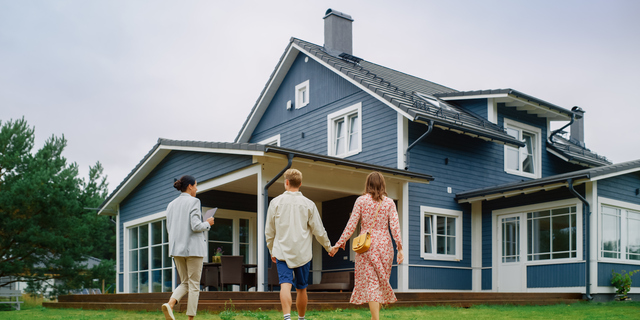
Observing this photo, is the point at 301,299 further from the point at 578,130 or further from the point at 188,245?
the point at 578,130

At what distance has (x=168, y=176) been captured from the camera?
559 inches

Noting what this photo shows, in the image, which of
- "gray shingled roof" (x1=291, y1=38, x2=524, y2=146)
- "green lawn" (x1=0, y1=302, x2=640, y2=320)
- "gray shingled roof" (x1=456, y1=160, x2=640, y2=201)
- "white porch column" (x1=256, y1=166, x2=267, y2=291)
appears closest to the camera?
"green lawn" (x1=0, y1=302, x2=640, y2=320)

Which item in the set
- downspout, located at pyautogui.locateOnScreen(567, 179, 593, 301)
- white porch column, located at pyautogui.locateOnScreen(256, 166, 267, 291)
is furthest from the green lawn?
white porch column, located at pyautogui.locateOnScreen(256, 166, 267, 291)

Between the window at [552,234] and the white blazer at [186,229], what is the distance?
914 centimetres

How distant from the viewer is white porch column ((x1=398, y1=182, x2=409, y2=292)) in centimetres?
1291

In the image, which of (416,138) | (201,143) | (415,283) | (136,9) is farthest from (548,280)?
(136,9)

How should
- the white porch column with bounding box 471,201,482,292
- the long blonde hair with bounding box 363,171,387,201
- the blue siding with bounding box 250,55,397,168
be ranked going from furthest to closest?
the white porch column with bounding box 471,201,482,292 < the blue siding with bounding box 250,55,397,168 < the long blonde hair with bounding box 363,171,387,201

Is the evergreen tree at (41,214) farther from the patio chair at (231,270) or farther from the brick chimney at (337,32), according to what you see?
the patio chair at (231,270)

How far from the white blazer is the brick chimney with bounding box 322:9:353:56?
11590mm

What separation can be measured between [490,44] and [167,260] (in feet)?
29.4

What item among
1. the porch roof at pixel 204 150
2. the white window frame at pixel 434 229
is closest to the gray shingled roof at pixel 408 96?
the porch roof at pixel 204 150

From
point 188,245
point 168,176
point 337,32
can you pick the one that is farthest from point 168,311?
point 337,32

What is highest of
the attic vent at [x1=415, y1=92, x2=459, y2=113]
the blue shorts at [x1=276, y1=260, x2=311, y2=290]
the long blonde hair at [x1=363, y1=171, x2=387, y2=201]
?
the attic vent at [x1=415, y1=92, x2=459, y2=113]

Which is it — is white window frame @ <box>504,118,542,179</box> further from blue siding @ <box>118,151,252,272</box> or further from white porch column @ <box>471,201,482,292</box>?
blue siding @ <box>118,151,252,272</box>
